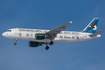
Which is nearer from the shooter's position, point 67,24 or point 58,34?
point 67,24

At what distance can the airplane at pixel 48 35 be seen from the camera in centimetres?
6469

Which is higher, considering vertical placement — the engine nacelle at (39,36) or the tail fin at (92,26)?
the tail fin at (92,26)

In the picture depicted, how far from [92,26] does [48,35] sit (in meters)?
17.5

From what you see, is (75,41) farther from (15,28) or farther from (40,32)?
(15,28)

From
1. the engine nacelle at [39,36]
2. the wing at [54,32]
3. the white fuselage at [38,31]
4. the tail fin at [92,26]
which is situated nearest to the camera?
the wing at [54,32]

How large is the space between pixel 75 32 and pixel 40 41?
11.9m

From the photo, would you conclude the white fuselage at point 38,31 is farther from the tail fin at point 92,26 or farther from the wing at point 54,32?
the tail fin at point 92,26

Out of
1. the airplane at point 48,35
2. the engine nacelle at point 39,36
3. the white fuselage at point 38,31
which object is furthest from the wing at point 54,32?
the engine nacelle at point 39,36

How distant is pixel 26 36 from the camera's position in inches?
2544

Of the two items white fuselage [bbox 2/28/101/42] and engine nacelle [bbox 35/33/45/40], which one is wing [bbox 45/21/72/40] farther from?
engine nacelle [bbox 35/33/45/40]

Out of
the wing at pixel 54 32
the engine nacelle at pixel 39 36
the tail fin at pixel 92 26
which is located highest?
the tail fin at pixel 92 26

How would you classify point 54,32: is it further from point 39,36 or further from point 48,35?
point 39,36

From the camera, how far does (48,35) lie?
6631cm

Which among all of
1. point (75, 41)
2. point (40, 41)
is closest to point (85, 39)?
point (75, 41)
